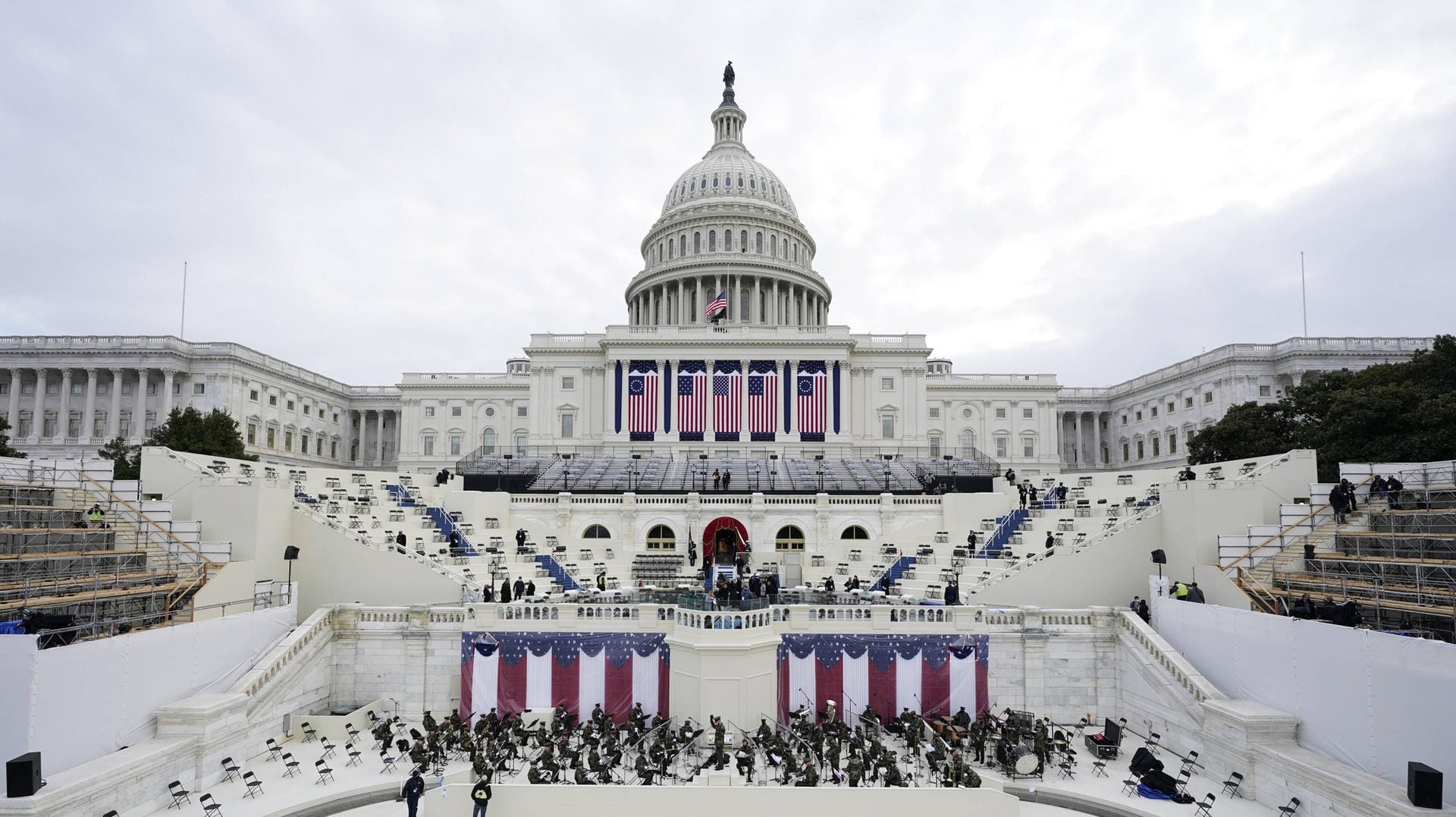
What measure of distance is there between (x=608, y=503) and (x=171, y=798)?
88.0 ft

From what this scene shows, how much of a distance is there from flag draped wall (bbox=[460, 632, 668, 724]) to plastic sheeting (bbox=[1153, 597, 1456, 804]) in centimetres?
1690

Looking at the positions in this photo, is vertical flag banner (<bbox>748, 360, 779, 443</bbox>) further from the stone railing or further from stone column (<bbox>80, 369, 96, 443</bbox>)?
stone column (<bbox>80, 369, 96, 443</bbox>)

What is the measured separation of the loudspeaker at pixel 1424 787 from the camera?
564 inches

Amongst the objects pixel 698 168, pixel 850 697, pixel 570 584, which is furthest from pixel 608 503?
pixel 698 168

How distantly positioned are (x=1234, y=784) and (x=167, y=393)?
91.5 metres

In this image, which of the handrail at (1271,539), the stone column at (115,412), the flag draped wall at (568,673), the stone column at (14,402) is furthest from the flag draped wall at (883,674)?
the stone column at (14,402)

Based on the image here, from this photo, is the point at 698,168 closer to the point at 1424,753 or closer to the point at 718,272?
the point at 718,272

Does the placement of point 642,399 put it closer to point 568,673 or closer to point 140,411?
point 568,673

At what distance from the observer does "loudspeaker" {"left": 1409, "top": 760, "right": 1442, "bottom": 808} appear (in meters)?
14.3

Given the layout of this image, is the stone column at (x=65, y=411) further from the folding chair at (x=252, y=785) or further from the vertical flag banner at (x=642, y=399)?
the folding chair at (x=252, y=785)

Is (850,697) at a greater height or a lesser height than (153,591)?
lesser

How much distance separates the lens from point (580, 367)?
77750mm

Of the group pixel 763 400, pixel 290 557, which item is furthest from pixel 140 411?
pixel 290 557

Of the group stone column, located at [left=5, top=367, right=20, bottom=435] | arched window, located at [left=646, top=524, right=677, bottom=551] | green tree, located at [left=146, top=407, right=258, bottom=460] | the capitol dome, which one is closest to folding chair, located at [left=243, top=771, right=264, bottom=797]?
arched window, located at [left=646, top=524, right=677, bottom=551]
